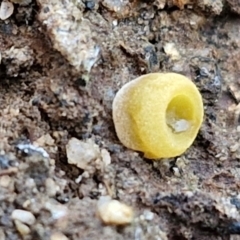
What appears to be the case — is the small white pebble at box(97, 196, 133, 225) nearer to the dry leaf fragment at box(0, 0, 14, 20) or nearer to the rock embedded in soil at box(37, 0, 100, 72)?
the rock embedded in soil at box(37, 0, 100, 72)

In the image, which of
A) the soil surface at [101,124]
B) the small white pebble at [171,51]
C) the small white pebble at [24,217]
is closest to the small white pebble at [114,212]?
the soil surface at [101,124]

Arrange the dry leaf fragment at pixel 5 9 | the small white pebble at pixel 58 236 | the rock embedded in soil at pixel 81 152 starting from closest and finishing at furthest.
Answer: the small white pebble at pixel 58 236 → the rock embedded in soil at pixel 81 152 → the dry leaf fragment at pixel 5 9

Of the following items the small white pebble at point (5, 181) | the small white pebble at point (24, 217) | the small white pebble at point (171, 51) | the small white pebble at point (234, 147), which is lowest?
the small white pebble at point (24, 217)

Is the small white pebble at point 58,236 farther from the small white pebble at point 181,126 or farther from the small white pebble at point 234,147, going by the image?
the small white pebble at point 234,147

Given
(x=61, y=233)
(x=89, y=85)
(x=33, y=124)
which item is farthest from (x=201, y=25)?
(x=61, y=233)

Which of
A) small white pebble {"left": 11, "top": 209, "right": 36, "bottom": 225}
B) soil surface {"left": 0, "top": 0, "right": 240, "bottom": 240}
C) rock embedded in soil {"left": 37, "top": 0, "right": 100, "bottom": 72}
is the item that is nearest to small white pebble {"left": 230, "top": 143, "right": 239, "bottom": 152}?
soil surface {"left": 0, "top": 0, "right": 240, "bottom": 240}

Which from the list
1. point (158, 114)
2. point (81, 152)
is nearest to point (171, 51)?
point (158, 114)

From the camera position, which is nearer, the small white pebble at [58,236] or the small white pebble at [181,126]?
the small white pebble at [58,236]

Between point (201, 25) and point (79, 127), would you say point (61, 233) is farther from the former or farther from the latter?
point (201, 25)
